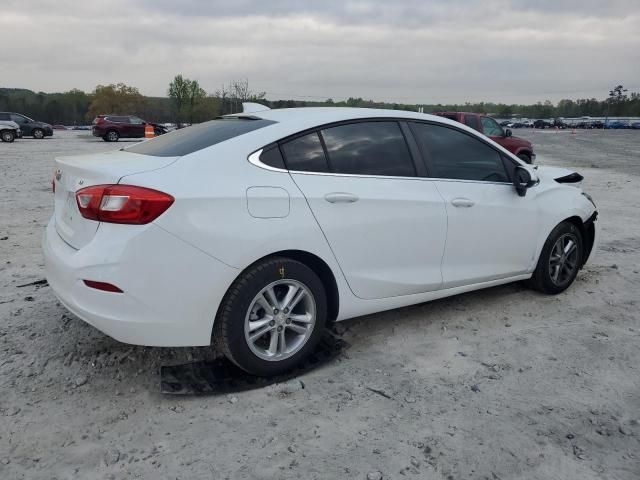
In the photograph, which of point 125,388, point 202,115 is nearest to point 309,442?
point 125,388

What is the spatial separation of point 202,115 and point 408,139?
209ft

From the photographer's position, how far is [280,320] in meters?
3.12

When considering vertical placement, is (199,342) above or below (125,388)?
above

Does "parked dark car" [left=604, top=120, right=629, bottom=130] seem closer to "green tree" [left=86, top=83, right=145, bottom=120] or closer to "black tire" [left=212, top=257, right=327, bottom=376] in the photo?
"green tree" [left=86, top=83, right=145, bottom=120]

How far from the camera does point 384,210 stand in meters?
3.42

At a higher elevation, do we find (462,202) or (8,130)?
(8,130)

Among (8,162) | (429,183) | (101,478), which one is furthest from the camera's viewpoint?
(8,162)

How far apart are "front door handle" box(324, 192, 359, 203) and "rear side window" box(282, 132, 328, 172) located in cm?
18

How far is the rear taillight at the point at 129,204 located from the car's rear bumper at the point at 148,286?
0.17 feet

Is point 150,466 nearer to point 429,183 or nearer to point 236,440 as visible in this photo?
point 236,440

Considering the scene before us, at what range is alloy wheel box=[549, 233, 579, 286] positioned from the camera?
4617 mm

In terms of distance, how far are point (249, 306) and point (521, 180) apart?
256 centimetres

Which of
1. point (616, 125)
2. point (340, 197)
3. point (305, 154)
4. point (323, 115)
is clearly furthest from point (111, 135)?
point (616, 125)

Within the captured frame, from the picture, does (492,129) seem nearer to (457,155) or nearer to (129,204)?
(457,155)
